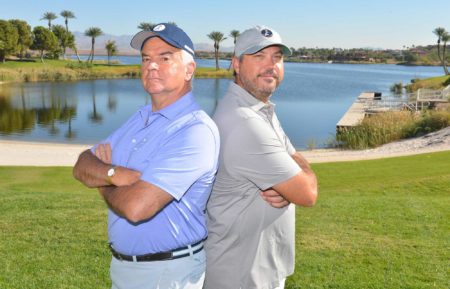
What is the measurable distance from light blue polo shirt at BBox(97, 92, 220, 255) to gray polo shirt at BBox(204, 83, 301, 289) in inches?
5.7

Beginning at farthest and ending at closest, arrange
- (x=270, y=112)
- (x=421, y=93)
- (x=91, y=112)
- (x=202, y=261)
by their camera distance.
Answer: (x=91, y=112) → (x=421, y=93) → (x=270, y=112) → (x=202, y=261)

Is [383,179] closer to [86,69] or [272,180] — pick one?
[272,180]

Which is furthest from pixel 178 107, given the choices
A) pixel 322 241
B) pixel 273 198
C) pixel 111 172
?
pixel 322 241

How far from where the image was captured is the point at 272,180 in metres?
2.56

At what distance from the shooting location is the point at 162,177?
2.33 meters

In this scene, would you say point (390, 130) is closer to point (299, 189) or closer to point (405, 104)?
point (405, 104)

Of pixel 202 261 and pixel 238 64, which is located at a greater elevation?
pixel 238 64

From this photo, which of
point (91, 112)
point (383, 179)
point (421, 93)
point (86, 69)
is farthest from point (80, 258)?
point (86, 69)

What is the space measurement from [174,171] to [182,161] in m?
0.06

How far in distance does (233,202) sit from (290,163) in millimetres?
382

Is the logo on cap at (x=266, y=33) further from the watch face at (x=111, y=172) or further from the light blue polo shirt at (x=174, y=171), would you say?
the watch face at (x=111, y=172)

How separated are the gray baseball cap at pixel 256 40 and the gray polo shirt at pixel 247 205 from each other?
0.22 metres

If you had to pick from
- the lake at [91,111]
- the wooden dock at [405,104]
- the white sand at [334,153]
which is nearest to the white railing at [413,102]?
the wooden dock at [405,104]

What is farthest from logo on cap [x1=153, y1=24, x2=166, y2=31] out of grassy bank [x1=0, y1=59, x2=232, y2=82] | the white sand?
grassy bank [x1=0, y1=59, x2=232, y2=82]
